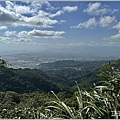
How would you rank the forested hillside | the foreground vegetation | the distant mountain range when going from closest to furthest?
the foreground vegetation, the distant mountain range, the forested hillside

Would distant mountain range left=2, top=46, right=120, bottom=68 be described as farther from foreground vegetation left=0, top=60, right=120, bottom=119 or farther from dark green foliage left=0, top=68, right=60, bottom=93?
dark green foliage left=0, top=68, right=60, bottom=93

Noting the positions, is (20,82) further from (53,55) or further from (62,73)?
(53,55)

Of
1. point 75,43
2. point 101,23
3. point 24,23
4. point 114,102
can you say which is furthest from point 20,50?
point 114,102

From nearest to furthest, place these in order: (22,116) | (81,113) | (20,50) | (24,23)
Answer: (81,113) < (22,116) < (20,50) < (24,23)

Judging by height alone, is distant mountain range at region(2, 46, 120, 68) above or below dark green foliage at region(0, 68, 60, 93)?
above

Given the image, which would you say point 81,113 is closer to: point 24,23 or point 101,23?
point 101,23

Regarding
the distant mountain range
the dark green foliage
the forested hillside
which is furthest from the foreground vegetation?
the dark green foliage

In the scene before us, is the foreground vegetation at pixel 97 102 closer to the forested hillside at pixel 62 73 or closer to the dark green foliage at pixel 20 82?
the forested hillside at pixel 62 73

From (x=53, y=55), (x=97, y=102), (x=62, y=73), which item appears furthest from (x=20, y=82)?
(x=97, y=102)

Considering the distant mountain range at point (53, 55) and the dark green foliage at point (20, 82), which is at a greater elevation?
the distant mountain range at point (53, 55)

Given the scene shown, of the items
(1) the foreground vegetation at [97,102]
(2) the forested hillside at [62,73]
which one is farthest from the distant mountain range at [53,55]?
(1) the foreground vegetation at [97,102]

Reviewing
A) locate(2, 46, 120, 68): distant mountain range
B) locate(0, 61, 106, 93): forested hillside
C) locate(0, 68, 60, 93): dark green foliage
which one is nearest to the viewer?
locate(2, 46, 120, 68): distant mountain range
